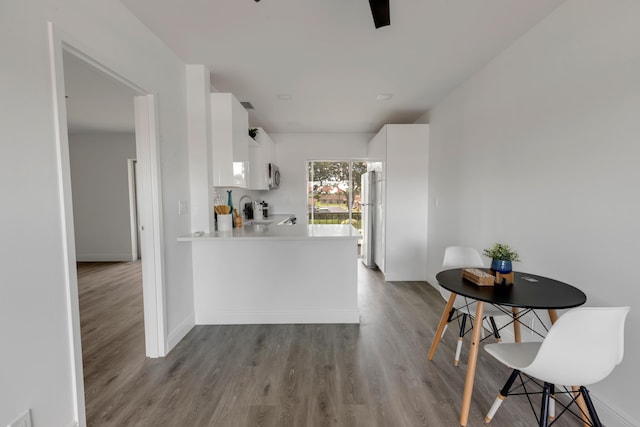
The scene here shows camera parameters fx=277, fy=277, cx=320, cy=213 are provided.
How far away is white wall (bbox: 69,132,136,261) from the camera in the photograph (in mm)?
5254

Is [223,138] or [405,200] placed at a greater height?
[223,138]

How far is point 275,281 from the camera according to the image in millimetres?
2752

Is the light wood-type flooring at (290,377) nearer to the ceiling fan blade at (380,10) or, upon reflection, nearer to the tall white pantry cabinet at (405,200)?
the tall white pantry cabinet at (405,200)

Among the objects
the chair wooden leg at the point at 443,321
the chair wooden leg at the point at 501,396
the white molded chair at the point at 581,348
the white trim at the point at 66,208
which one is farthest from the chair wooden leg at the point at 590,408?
the white trim at the point at 66,208

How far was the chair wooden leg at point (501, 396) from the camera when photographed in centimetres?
139

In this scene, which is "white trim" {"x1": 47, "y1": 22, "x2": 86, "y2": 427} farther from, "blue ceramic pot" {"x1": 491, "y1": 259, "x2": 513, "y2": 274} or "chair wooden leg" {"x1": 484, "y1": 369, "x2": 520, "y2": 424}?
"blue ceramic pot" {"x1": 491, "y1": 259, "x2": 513, "y2": 274}

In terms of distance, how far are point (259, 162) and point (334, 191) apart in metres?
1.82

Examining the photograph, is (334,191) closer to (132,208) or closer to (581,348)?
(132,208)

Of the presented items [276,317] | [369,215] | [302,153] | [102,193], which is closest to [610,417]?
[276,317]

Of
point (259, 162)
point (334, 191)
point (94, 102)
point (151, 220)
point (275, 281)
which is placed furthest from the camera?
A: point (334, 191)

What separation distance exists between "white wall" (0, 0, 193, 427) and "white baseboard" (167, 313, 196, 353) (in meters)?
0.88

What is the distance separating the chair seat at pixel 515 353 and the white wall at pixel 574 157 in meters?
0.31

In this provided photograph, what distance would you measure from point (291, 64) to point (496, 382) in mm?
3008

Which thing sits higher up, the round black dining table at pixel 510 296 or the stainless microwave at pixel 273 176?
the stainless microwave at pixel 273 176
